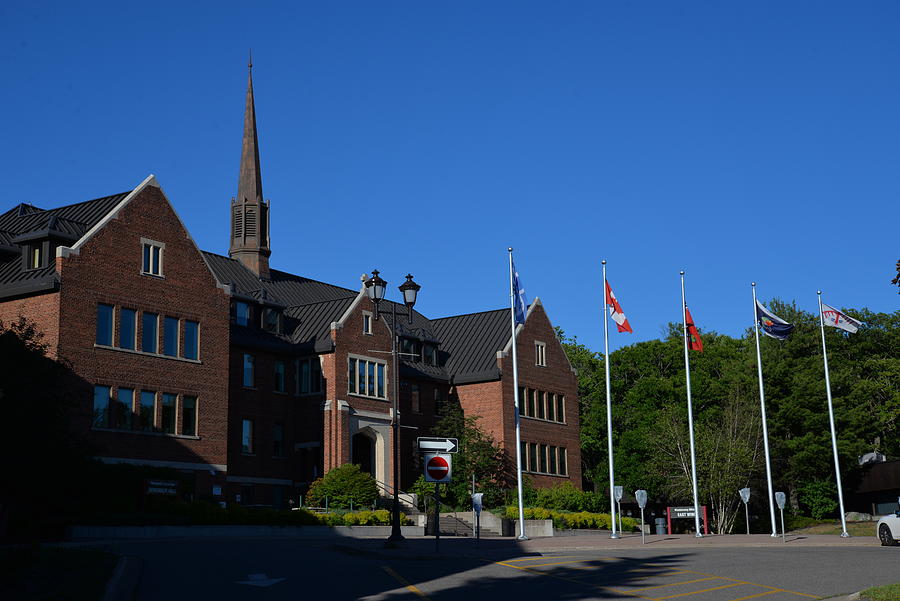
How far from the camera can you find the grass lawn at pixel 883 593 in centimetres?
1673

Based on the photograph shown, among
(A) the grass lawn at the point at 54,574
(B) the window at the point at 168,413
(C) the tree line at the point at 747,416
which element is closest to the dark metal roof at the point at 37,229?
(B) the window at the point at 168,413

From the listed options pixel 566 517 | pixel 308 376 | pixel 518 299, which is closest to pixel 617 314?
pixel 518 299

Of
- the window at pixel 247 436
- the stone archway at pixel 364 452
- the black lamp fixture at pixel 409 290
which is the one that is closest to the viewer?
the black lamp fixture at pixel 409 290

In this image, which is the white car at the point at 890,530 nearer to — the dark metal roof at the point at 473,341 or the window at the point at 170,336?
the window at the point at 170,336

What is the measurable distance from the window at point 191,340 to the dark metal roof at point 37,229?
18.0 ft

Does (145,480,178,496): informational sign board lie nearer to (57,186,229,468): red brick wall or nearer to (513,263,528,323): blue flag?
(57,186,229,468): red brick wall

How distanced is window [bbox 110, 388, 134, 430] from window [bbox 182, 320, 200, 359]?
3.26 m

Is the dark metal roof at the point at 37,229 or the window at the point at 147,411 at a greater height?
the dark metal roof at the point at 37,229

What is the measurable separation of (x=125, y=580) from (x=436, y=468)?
29.1 feet

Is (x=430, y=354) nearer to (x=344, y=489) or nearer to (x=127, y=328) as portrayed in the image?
(x=344, y=489)

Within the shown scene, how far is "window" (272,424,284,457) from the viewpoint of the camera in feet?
171

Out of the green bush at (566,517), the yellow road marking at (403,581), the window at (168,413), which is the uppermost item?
the window at (168,413)

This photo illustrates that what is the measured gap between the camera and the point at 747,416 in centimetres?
6731

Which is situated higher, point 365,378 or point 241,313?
point 241,313
